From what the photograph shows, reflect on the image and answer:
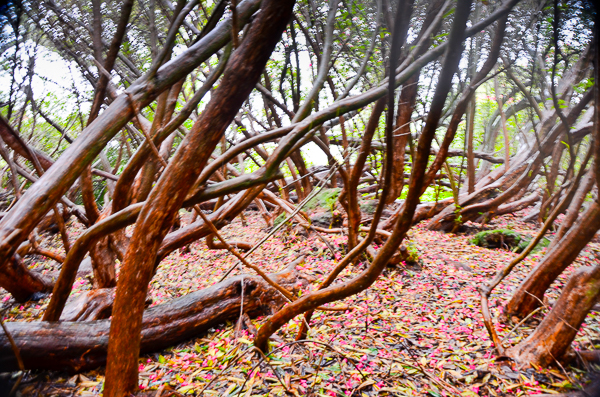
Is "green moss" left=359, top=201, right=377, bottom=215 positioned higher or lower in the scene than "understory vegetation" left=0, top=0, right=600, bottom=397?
lower

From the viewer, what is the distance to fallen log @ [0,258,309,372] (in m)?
2.32

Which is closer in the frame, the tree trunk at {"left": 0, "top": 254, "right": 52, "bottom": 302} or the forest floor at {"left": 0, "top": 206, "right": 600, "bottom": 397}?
the forest floor at {"left": 0, "top": 206, "right": 600, "bottom": 397}

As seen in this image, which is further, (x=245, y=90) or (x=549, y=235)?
(x=549, y=235)

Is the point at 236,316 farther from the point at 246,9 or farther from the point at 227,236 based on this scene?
the point at 227,236

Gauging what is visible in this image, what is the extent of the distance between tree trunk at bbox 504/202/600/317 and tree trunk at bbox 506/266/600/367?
0.18 meters

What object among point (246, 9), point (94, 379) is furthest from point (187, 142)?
point (94, 379)

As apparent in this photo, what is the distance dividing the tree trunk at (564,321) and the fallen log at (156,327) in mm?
2192

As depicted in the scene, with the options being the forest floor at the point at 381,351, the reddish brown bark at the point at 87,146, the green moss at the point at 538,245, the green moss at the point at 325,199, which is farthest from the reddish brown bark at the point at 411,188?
the green moss at the point at 538,245

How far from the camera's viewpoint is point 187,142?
1.64 m

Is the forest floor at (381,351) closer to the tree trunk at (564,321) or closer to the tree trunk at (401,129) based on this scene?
the tree trunk at (564,321)

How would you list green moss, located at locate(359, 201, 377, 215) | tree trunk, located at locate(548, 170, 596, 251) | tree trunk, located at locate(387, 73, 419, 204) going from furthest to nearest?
green moss, located at locate(359, 201, 377, 215)
tree trunk, located at locate(387, 73, 419, 204)
tree trunk, located at locate(548, 170, 596, 251)

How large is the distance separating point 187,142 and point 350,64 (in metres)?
4.49

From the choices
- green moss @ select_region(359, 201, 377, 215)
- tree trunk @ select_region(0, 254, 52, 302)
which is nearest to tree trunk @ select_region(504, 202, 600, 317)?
green moss @ select_region(359, 201, 377, 215)

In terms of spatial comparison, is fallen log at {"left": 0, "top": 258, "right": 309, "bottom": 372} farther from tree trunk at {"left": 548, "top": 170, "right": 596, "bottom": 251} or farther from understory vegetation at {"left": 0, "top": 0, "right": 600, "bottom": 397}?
tree trunk at {"left": 548, "top": 170, "right": 596, "bottom": 251}
